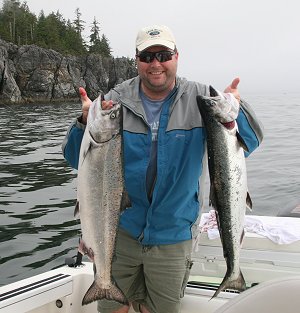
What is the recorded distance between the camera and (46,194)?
554 inches

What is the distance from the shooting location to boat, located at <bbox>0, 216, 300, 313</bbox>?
15.4ft

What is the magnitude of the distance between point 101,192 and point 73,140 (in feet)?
1.95

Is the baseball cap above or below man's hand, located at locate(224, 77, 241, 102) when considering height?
above

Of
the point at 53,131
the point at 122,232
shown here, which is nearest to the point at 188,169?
the point at 122,232

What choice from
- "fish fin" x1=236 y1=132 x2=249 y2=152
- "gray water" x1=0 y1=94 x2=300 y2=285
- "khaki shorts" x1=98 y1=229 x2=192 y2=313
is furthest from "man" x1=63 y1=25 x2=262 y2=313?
"gray water" x1=0 y1=94 x2=300 y2=285

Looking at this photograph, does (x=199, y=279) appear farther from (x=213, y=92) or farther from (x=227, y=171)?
(x=213, y=92)

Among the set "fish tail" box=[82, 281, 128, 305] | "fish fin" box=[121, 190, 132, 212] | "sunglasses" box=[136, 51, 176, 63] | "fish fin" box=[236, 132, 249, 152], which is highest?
"sunglasses" box=[136, 51, 176, 63]

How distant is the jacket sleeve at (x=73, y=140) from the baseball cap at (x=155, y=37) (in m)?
0.83

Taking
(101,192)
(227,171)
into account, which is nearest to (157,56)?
(227,171)

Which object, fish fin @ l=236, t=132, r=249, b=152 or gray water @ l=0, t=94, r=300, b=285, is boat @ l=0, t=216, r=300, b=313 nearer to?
fish fin @ l=236, t=132, r=249, b=152

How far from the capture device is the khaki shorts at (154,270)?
410cm

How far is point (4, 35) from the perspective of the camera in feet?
298

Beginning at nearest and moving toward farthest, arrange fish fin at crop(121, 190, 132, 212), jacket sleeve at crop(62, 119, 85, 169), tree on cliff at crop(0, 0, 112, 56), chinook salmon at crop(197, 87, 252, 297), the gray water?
fish fin at crop(121, 190, 132, 212) → chinook salmon at crop(197, 87, 252, 297) → jacket sleeve at crop(62, 119, 85, 169) → the gray water → tree on cliff at crop(0, 0, 112, 56)

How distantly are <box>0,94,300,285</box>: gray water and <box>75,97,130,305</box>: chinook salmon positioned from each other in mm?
4530
